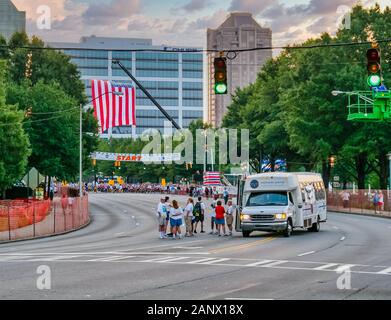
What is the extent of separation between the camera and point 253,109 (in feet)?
348

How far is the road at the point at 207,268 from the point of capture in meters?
16.2

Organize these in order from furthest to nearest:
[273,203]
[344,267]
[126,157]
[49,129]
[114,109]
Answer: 1. [126,157]
2. [114,109]
3. [49,129]
4. [273,203]
5. [344,267]

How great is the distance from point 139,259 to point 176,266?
2.67m

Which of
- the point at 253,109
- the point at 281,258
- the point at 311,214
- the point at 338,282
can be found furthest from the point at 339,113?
the point at 338,282

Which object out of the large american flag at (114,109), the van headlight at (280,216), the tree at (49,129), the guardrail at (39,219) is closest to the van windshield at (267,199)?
the van headlight at (280,216)

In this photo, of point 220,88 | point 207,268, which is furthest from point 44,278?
point 220,88

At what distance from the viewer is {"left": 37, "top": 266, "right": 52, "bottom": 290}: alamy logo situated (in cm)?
1699

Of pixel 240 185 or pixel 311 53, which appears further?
pixel 311 53

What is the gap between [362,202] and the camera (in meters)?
73.3

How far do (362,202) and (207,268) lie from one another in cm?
5356

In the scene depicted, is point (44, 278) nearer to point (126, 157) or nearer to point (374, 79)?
point (374, 79)

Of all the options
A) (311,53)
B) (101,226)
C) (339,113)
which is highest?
(311,53)

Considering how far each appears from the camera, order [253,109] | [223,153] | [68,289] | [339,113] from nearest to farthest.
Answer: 1. [68,289]
2. [339,113]
3. [253,109]
4. [223,153]
